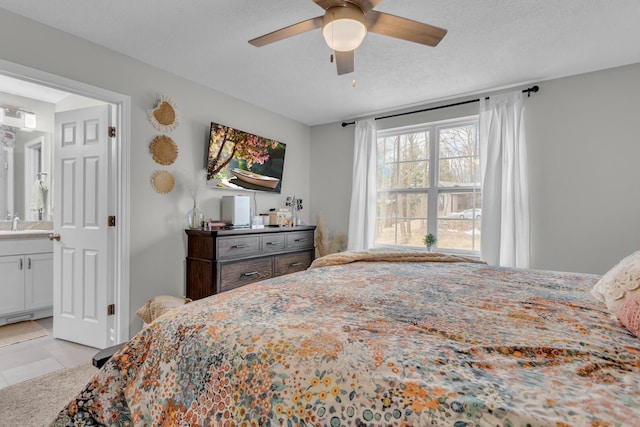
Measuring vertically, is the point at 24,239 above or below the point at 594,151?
below

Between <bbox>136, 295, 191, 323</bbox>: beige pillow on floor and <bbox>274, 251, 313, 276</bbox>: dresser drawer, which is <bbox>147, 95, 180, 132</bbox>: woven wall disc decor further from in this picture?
<bbox>274, 251, 313, 276</bbox>: dresser drawer

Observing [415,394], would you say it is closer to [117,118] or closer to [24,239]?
[117,118]

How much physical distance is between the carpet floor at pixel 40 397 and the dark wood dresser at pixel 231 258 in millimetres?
1026

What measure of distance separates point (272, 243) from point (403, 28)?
2424 millimetres

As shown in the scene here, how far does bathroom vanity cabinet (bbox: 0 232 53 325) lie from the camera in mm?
3176

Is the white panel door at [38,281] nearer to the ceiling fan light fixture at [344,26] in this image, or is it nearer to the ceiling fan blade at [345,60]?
the ceiling fan blade at [345,60]

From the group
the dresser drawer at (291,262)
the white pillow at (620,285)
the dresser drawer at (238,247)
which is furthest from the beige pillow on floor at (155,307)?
the white pillow at (620,285)

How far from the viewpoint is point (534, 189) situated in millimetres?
3107

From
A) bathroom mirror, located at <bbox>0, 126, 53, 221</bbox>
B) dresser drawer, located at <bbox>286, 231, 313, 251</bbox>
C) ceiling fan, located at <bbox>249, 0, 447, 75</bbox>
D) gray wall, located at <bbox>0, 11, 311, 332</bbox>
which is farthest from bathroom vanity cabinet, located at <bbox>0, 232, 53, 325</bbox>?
ceiling fan, located at <bbox>249, 0, 447, 75</bbox>

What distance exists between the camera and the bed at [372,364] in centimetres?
61

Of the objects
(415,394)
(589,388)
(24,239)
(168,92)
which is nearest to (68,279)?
(24,239)

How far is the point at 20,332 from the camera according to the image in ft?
9.96

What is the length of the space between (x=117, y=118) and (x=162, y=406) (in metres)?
2.52

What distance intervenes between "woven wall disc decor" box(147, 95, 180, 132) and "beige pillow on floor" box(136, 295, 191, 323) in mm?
1530
